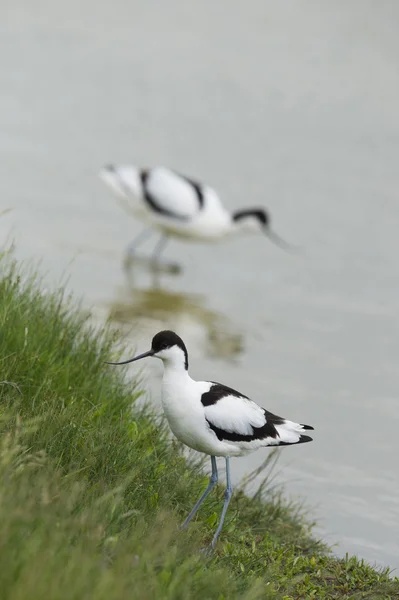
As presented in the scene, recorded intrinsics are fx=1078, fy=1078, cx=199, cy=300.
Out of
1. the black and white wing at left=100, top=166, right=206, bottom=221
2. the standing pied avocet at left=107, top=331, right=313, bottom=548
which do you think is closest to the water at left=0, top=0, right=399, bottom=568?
the black and white wing at left=100, top=166, right=206, bottom=221

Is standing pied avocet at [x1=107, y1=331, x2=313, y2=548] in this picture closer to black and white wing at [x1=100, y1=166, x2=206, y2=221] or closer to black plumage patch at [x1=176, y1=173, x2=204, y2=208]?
black and white wing at [x1=100, y1=166, x2=206, y2=221]

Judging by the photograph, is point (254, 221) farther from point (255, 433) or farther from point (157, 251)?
point (255, 433)

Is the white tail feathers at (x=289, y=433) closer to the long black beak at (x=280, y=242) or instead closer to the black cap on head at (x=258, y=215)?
the black cap on head at (x=258, y=215)

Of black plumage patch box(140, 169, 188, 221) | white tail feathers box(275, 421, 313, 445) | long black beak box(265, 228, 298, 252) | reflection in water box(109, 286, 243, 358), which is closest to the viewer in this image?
white tail feathers box(275, 421, 313, 445)

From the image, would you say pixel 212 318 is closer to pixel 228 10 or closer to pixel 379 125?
pixel 379 125

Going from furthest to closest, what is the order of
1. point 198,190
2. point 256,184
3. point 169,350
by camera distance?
point 256,184 → point 198,190 → point 169,350

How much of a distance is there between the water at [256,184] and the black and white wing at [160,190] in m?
0.61

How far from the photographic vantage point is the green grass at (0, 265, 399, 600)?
3266 mm

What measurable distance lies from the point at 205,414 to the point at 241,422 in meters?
0.22

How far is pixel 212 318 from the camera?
10461 mm

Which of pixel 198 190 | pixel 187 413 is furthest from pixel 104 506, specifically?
pixel 198 190

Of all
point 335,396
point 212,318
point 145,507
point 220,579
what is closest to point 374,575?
point 145,507

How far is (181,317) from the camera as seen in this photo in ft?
34.1

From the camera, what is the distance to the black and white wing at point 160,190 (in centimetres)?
1234
